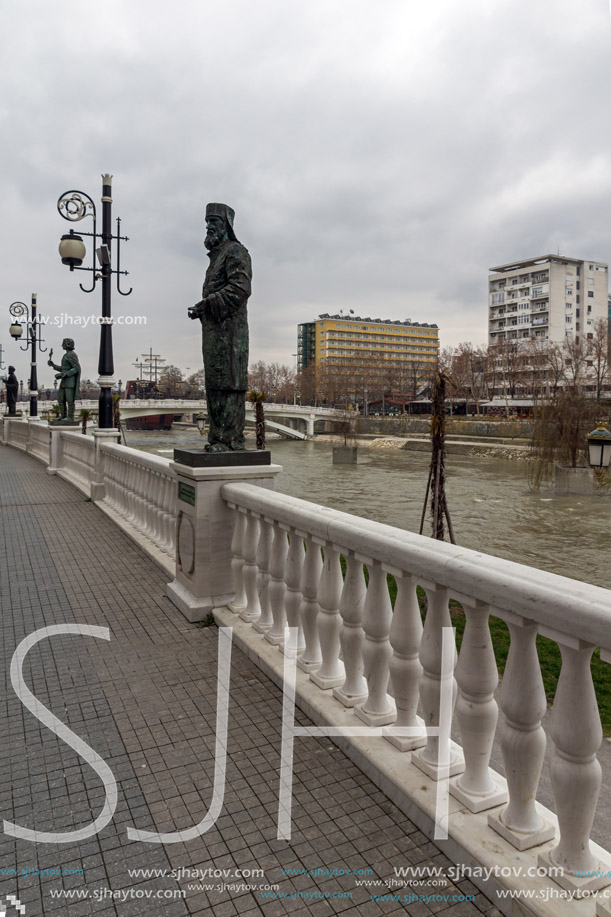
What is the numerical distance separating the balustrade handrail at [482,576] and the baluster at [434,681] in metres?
0.11

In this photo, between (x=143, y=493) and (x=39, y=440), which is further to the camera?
(x=39, y=440)

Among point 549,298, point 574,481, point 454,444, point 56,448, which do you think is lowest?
point 574,481

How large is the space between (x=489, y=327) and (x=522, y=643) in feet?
357

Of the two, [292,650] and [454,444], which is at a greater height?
[292,650]

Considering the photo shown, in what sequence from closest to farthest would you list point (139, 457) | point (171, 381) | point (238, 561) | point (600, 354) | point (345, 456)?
1. point (238, 561)
2. point (139, 457)
3. point (345, 456)
4. point (600, 354)
5. point (171, 381)

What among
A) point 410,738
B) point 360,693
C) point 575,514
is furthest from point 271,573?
point 575,514

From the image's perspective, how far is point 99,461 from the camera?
9.89m

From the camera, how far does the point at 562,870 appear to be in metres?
1.74

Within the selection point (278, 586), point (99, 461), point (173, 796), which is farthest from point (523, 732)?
point (99, 461)

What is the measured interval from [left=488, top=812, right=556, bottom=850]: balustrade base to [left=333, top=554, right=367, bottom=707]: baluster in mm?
956

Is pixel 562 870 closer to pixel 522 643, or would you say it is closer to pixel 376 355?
pixel 522 643

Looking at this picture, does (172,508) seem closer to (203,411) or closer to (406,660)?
(406,660)

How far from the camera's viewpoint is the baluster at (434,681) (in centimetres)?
220

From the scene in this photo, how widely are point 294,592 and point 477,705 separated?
1432 millimetres
